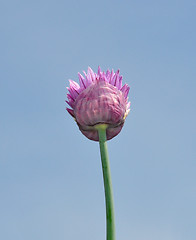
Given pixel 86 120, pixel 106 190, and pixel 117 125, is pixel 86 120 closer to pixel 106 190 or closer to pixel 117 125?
pixel 117 125

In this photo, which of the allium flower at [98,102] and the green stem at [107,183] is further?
the allium flower at [98,102]

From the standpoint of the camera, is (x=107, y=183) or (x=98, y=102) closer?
(x=107, y=183)

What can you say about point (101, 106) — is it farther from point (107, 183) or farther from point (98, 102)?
point (107, 183)

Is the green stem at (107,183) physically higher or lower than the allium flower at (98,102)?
lower

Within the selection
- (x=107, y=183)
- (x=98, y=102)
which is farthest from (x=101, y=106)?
(x=107, y=183)

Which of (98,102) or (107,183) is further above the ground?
(98,102)
